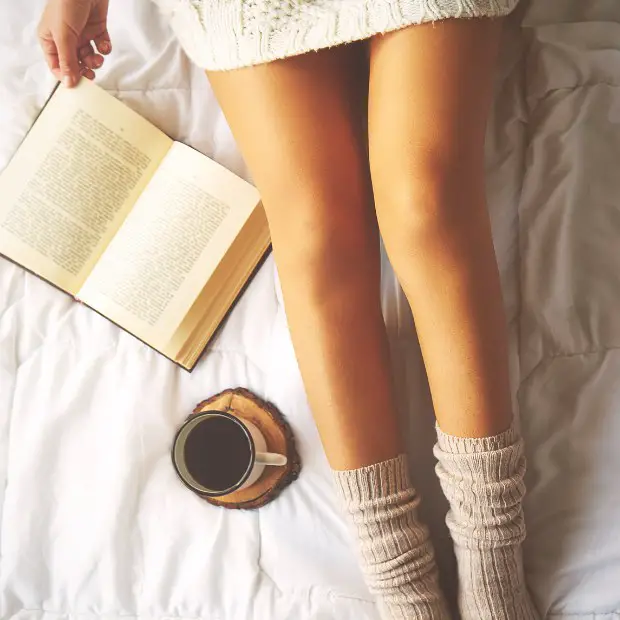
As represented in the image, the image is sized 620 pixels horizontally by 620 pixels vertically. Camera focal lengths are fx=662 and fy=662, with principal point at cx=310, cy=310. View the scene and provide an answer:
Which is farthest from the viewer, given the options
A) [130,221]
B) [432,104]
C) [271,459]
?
[130,221]

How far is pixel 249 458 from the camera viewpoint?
0.63m

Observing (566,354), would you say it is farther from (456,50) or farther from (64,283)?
(64,283)

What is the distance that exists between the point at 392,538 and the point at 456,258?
26 cm

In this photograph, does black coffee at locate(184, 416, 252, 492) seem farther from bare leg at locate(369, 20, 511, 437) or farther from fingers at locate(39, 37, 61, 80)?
fingers at locate(39, 37, 61, 80)

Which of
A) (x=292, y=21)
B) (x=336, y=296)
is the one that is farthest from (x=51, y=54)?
(x=336, y=296)

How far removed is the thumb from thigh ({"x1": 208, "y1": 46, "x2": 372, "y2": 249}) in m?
0.19

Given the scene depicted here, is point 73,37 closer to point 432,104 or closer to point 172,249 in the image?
point 172,249

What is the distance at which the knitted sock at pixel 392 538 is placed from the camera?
607mm

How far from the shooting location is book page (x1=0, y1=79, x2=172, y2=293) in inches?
30.4

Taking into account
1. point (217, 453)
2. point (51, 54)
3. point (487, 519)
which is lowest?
point (217, 453)

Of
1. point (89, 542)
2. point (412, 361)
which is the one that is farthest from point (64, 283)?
point (412, 361)

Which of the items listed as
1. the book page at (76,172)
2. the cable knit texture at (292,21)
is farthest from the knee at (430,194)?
the book page at (76,172)

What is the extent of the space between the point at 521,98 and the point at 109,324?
53 cm

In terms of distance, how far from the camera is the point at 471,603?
0.62m
